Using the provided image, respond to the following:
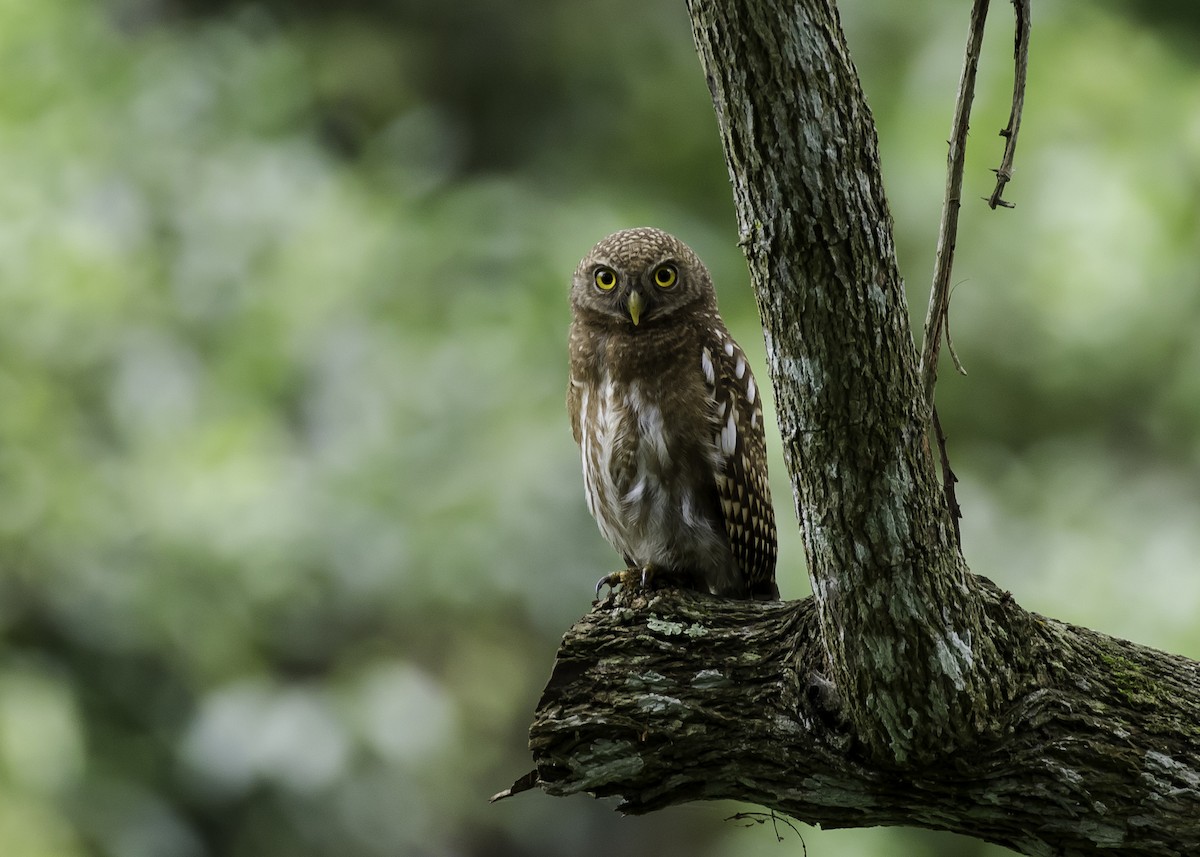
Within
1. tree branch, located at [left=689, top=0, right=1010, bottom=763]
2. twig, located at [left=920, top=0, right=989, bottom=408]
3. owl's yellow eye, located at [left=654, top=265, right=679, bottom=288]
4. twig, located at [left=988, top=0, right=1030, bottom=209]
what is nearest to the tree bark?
tree branch, located at [left=689, top=0, right=1010, bottom=763]

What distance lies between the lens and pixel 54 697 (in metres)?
7.30

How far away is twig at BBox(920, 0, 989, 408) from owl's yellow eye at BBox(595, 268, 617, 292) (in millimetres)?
1339

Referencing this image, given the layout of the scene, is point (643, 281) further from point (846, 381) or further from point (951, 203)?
point (846, 381)

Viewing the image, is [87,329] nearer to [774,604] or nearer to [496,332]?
[496,332]

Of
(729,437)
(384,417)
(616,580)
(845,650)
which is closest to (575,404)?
(729,437)

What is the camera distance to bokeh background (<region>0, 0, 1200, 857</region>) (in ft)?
24.1

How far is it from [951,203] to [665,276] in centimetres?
133

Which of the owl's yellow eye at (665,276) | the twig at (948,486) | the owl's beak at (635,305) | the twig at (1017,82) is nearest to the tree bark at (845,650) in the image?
the twig at (948,486)

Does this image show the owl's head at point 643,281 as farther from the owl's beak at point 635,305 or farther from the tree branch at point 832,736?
the tree branch at point 832,736

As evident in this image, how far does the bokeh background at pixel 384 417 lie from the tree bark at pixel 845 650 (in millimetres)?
3979

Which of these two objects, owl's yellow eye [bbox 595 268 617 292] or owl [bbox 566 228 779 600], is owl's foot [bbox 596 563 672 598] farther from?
owl's yellow eye [bbox 595 268 617 292]

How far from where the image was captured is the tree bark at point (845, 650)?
2.38 meters

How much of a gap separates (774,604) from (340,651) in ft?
18.3

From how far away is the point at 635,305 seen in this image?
158 inches
